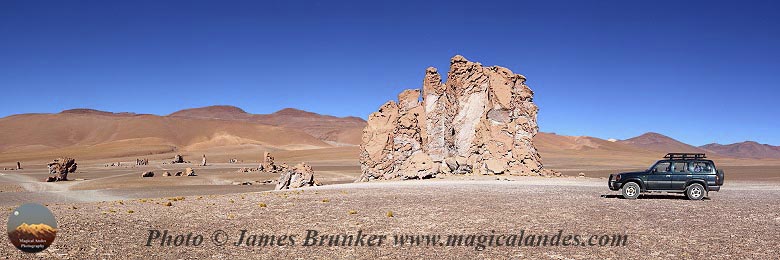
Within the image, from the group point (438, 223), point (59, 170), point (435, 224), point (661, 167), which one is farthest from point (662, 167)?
point (59, 170)

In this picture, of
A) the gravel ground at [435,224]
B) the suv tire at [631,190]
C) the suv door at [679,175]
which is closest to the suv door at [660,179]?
the suv door at [679,175]

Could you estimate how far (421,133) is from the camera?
138ft

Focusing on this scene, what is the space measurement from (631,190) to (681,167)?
7.23 feet

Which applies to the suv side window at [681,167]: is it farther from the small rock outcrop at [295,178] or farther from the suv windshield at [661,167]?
the small rock outcrop at [295,178]

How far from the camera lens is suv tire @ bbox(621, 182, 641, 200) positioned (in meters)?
21.0

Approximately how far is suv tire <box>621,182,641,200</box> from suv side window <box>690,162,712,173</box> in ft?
7.46

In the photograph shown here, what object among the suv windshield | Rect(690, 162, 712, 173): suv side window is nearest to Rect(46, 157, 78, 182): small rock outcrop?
the suv windshield

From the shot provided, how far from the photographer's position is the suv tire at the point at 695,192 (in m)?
20.6

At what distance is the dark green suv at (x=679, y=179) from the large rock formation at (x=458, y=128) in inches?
669

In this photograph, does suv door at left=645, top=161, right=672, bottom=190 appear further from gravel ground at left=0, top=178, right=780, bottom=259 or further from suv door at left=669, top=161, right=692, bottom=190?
gravel ground at left=0, top=178, right=780, bottom=259

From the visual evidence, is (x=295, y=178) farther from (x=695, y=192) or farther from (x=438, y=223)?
(x=695, y=192)

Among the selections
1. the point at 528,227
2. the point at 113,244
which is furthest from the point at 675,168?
the point at 113,244

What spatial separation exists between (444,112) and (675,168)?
22.5 meters

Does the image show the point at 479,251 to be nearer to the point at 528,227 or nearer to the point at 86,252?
the point at 528,227
